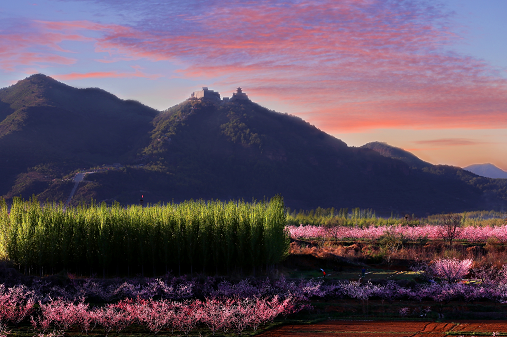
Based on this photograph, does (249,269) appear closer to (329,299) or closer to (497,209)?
(329,299)

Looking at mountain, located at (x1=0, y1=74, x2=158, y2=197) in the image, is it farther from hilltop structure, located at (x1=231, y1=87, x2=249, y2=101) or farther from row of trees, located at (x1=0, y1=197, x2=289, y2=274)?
row of trees, located at (x1=0, y1=197, x2=289, y2=274)

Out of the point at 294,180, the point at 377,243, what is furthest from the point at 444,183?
the point at 377,243

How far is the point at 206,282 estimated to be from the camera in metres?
15.9

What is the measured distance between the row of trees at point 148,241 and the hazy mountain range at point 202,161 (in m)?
67.6

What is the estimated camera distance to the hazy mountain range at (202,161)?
93.4 metres

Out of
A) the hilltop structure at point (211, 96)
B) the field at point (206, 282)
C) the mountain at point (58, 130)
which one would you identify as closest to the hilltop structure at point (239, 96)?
the hilltop structure at point (211, 96)

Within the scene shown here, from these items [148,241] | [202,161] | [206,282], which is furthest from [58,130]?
[206,282]

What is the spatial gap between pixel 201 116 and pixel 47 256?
117 metres

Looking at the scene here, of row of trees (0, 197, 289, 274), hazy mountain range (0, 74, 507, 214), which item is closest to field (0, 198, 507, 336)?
row of trees (0, 197, 289, 274)

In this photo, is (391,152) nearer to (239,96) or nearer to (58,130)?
(239,96)

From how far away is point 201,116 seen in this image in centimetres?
13312

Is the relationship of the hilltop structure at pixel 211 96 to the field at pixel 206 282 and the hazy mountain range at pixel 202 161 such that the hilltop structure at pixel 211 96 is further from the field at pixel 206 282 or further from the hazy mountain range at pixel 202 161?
the field at pixel 206 282

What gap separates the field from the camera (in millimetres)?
12625

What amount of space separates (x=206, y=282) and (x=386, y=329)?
20.3 ft
